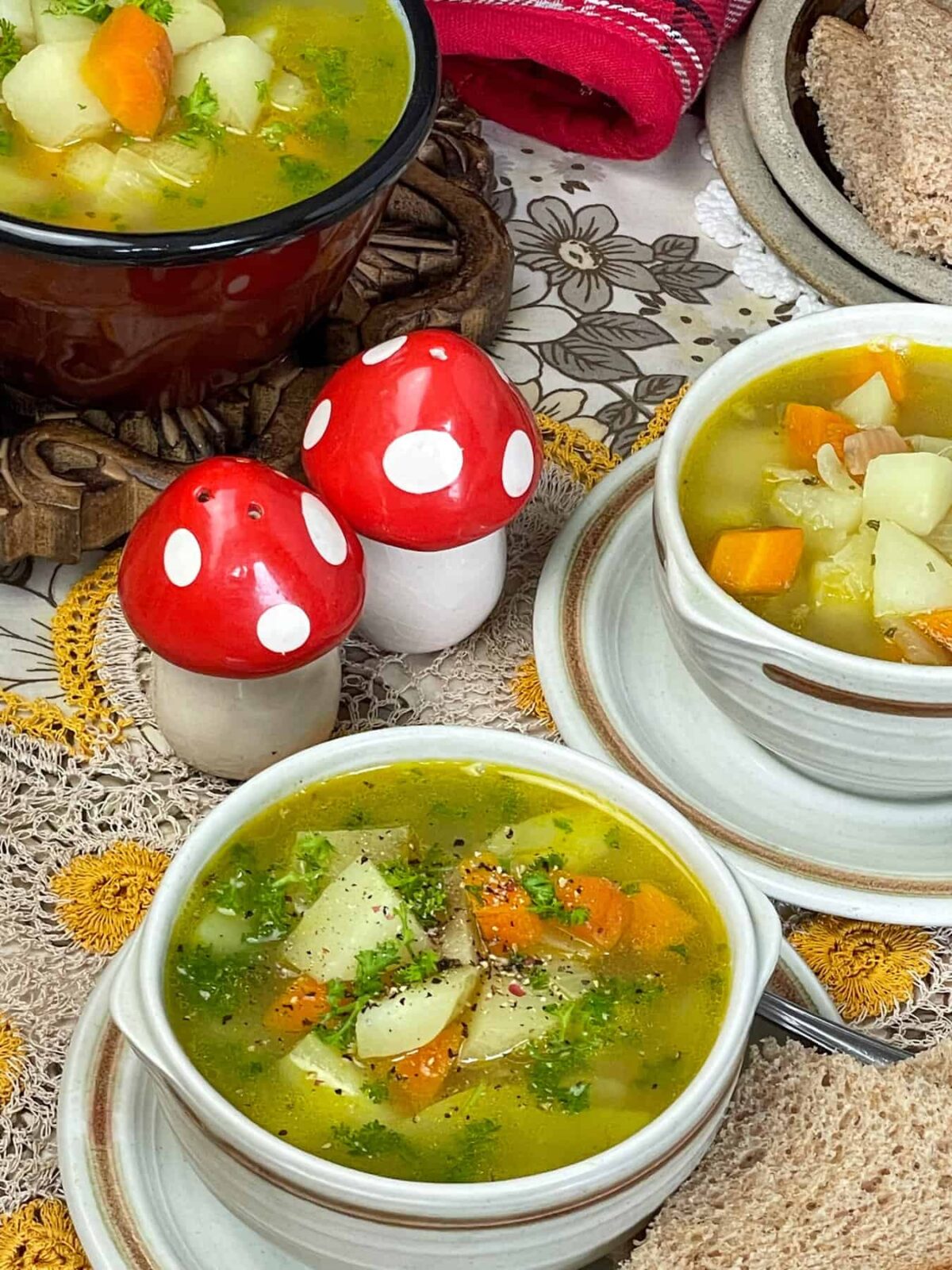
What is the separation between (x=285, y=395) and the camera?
226cm

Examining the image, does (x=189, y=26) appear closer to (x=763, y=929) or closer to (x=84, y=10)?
(x=84, y=10)

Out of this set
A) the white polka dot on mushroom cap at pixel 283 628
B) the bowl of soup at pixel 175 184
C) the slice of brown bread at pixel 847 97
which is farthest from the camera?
the slice of brown bread at pixel 847 97

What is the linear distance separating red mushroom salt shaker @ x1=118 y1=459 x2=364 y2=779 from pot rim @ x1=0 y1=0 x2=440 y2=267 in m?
0.26

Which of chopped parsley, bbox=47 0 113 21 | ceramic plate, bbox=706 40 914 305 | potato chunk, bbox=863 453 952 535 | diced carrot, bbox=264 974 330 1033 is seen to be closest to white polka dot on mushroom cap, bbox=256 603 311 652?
diced carrot, bbox=264 974 330 1033

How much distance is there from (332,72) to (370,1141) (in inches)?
56.3

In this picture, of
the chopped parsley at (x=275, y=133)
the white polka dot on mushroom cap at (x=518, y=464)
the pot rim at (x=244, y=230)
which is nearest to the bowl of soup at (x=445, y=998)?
the white polka dot on mushroom cap at (x=518, y=464)

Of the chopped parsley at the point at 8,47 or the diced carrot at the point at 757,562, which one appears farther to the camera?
the chopped parsley at the point at 8,47

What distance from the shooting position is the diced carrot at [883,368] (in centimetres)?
207

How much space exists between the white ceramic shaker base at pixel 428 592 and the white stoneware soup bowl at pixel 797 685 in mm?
264

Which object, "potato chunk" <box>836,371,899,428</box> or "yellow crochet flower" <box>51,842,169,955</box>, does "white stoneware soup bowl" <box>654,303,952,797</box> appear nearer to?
"potato chunk" <box>836,371,899,428</box>

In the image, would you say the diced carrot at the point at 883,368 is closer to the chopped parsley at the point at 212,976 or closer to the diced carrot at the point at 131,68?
the diced carrot at the point at 131,68

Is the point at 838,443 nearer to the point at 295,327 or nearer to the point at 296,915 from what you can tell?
the point at 295,327

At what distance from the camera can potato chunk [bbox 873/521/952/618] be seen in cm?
180

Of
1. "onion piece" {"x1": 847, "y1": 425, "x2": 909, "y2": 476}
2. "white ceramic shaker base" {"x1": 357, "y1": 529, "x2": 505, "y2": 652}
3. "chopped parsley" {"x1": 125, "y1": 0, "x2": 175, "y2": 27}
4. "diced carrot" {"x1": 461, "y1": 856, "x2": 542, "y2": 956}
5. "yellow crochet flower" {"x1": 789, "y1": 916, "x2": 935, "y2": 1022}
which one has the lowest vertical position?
"yellow crochet flower" {"x1": 789, "y1": 916, "x2": 935, "y2": 1022}
